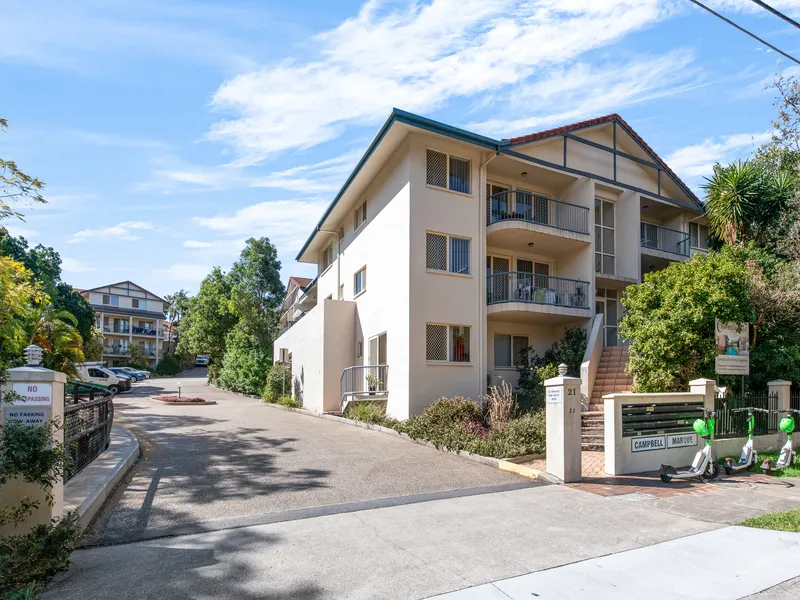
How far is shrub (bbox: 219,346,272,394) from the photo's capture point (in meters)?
32.4

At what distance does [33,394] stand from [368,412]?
1130 cm

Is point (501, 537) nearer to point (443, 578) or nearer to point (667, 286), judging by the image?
point (443, 578)

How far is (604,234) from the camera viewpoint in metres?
21.5

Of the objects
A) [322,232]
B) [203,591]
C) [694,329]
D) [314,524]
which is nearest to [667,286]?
[694,329]

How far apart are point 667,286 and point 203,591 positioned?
13.3 m

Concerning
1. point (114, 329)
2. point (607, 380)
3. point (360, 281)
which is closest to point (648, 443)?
point (607, 380)

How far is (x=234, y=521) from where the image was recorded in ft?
23.4

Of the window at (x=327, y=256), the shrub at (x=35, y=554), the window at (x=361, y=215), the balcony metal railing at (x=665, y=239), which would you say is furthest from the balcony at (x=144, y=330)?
the shrub at (x=35, y=554)

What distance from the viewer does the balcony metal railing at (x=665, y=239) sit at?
23094 millimetres

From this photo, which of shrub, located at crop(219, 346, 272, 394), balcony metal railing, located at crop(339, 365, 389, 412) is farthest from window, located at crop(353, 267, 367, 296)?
shrub, located at crop(219, 346, 272, 394)

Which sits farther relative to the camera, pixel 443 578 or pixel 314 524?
pixel 314 524

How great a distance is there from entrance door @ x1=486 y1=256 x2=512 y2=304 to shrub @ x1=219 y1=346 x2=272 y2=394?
57.4ft

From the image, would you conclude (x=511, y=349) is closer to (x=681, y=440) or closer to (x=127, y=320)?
(x=681, y=440)

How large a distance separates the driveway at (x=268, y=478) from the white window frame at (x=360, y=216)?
8897 mm
